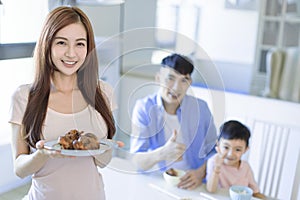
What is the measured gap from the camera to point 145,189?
1079mm

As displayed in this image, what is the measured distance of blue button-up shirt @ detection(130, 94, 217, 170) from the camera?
87 cm

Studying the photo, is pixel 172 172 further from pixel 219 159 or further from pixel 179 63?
pixel 179 63

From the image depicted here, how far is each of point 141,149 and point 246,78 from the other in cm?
162

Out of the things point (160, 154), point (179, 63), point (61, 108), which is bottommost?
point (160, 154)

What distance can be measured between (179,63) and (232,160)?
1.86ft

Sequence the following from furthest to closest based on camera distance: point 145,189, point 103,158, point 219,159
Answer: point 219,159 → point 145,189 → point 103,158

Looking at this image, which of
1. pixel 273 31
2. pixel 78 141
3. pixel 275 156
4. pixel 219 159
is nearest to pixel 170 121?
pixel 78 141

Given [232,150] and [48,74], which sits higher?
[48,74]

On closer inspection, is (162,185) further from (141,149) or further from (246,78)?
(246,78)

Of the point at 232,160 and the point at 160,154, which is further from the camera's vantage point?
the point at 232,160

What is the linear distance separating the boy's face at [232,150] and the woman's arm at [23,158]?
0.70 m

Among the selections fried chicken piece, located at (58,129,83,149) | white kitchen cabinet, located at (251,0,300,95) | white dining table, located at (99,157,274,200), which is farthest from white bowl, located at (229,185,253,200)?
white kitchen cabinet, located at (251,0,300,95)

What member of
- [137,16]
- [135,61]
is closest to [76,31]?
[135,61]

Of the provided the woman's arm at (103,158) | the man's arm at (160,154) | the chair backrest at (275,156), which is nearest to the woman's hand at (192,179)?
the man's arm at (160,154)
